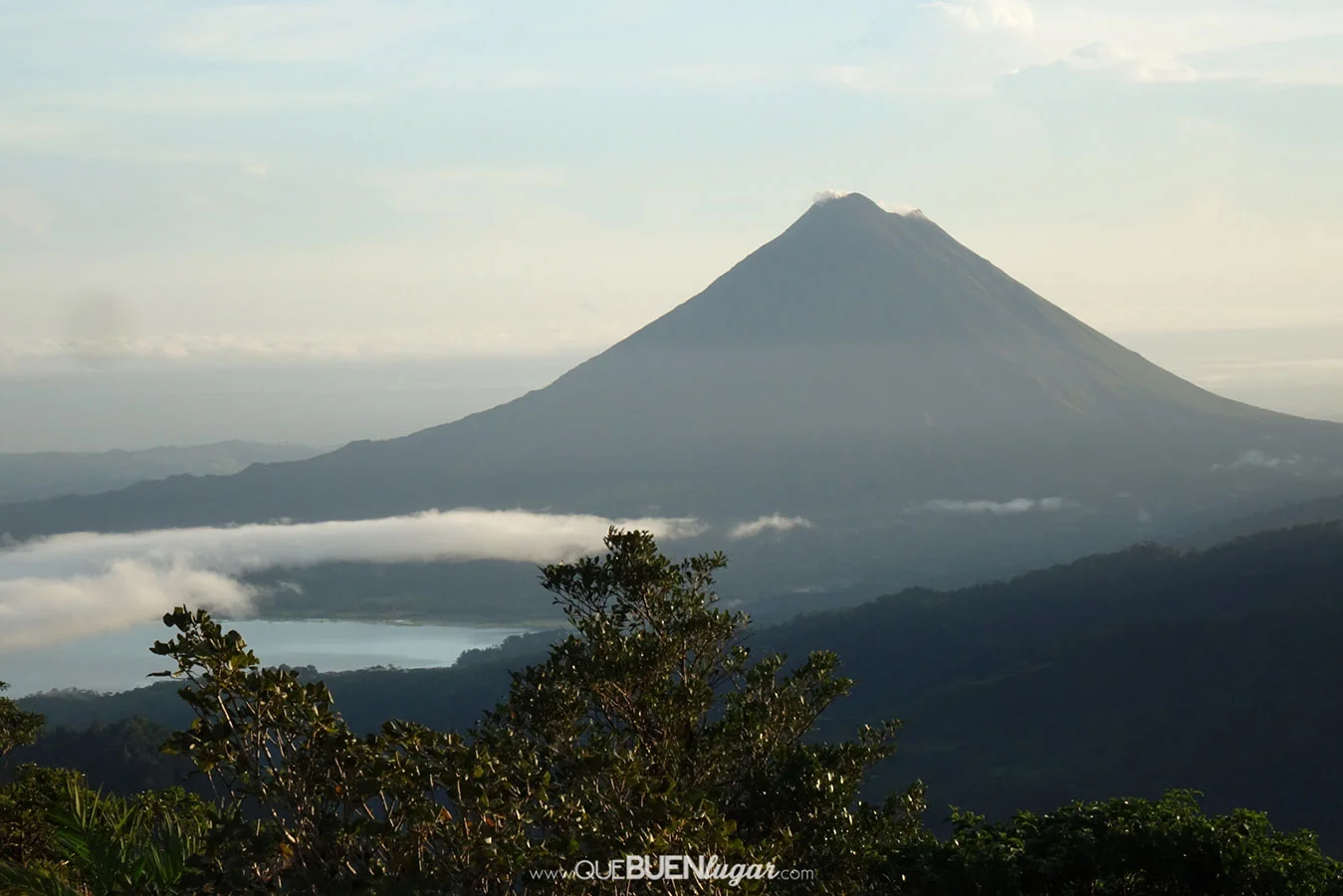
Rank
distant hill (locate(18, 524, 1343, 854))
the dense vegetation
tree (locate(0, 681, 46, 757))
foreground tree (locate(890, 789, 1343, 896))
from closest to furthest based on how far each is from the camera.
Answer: the dense vegetation
foreground tree (locate(890, 789, 1343, 896))
tree (locate(0, 681, 46, 757))
distant hill (locate(18, 524, 1343, 854))

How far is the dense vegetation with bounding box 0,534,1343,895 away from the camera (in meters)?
6.73

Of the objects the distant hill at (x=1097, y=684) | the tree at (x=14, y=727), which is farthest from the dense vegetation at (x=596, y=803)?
the distant hill at (x=1097, y=684)

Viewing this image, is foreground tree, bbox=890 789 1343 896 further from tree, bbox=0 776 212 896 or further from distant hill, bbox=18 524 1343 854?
distant hill, bbox=18 524 1343 854

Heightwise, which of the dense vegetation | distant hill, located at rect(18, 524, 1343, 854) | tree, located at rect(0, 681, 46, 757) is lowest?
distant hill, located at rect(18, 524, 1343, 854)

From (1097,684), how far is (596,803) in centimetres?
12101

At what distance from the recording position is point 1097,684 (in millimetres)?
121625

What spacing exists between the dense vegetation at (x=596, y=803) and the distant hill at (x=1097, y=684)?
274 ft

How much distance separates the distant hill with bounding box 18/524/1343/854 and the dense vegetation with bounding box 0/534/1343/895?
274ft

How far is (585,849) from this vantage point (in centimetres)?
766

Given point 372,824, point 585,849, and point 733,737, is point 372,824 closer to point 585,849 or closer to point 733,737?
point 585,849

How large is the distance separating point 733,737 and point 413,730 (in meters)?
5.74

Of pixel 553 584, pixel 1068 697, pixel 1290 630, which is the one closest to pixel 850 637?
pixel 1068 697

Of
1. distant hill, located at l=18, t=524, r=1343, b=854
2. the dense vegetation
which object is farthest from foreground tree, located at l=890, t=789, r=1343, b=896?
distant hill, located at l=18, t=524, r=1343, b=854

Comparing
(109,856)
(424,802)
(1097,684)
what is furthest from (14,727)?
(1097,684)
